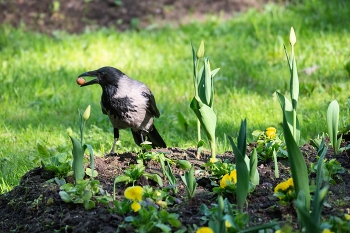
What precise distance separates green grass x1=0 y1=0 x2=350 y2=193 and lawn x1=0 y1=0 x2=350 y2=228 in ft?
0.04

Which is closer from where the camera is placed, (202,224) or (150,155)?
(202,224)

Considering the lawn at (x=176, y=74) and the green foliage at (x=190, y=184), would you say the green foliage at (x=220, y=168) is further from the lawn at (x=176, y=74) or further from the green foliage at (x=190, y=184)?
the lawn at (x=176, y=74)

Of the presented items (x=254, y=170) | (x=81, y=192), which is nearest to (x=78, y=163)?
(x=81, y=192)

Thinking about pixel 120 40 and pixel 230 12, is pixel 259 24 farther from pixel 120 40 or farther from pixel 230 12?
pixel 120 40

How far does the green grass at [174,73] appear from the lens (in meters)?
5.99

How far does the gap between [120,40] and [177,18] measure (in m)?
1.15

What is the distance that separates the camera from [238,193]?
3.32 metres

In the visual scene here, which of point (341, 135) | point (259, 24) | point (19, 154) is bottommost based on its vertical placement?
point (19, 154)

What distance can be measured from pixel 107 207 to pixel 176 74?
4.12 metres

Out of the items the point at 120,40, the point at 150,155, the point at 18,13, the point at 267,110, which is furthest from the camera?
the point at 18,13

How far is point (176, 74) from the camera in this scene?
298 inches

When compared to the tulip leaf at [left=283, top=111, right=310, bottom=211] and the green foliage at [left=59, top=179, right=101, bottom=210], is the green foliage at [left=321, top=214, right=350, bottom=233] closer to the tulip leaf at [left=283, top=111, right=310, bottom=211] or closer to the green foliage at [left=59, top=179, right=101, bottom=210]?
the tulip leaf at [left=283, top=111, right=310, bottom=211]

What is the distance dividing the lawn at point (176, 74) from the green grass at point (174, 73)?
12mm

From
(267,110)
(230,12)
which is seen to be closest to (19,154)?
(267,110)
